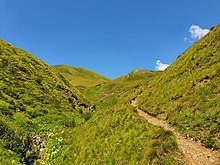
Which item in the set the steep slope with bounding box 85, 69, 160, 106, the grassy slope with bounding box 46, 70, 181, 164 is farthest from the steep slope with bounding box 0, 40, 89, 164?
the steep slope with bounding box 85, 69, 160, 106

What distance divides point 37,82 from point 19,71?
482 centimetres

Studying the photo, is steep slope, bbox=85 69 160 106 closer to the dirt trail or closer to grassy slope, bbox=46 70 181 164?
grassy slope, bbox=46 70 181 164

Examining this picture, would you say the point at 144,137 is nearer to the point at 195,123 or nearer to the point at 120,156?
the point at 120,156

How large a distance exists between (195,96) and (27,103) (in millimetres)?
32390

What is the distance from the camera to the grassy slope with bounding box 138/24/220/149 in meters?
22.6

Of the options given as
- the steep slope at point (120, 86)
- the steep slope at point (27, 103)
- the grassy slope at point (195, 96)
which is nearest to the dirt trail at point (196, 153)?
the grassy slope at point (195, 96)

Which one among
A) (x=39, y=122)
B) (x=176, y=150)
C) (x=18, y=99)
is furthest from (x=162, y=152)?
(x=18, y=99)

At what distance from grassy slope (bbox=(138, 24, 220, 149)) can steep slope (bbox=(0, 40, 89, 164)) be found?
17.2m

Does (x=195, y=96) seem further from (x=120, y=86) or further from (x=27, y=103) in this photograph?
(x=120, y=86)

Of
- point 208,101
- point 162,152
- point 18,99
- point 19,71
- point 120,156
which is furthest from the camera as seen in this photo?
point 19,71

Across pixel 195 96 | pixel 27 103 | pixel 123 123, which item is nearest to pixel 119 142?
pixel 123 123

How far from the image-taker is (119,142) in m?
24.4

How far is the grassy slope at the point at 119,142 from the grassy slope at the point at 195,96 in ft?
10.1

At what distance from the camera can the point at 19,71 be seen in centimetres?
5856
